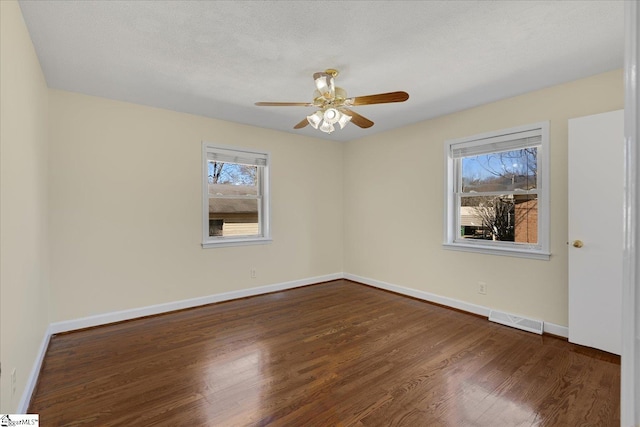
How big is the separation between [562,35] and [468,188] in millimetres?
1987

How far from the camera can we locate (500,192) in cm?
358

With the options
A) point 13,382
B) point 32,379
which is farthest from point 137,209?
point 13,382

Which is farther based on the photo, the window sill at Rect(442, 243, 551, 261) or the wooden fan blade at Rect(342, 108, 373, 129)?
the window sill at Rect(442, 243, 551, 261)

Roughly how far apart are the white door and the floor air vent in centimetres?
30

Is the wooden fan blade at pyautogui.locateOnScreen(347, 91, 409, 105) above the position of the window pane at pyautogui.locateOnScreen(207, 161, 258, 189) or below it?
above

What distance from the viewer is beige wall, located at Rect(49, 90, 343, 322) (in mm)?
3174

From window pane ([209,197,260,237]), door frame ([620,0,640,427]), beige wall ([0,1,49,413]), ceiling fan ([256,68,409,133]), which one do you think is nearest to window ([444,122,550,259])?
ceiling fan ([256,68,409,133])

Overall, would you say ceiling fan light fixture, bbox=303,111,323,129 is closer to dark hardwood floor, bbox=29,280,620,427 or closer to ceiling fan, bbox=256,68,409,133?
ceiling fan, bbox=256,68,409,133

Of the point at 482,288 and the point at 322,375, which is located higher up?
the point at 482,288

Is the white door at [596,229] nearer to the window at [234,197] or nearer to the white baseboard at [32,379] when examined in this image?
the window at [234,197]

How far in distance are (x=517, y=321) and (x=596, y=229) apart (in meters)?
1.21

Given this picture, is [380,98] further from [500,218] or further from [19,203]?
[19,203]

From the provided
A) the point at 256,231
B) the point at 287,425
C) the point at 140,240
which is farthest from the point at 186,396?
the point at 256,231

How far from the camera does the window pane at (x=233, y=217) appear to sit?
426cm
